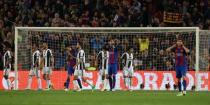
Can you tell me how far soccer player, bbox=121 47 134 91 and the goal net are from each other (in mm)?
619

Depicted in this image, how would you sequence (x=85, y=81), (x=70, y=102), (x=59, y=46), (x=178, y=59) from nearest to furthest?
(x=70, y=102)
(x=178, y=59)
(x=85, y=81)
(x=59, y=46)

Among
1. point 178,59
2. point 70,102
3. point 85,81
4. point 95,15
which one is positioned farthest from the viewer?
point 95,15

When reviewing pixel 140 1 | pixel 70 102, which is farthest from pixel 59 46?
pixel 70 102

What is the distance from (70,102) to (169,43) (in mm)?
11236

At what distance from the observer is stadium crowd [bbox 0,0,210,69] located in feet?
110

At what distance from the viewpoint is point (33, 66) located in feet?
97.6

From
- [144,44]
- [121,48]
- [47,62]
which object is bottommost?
[47,62]

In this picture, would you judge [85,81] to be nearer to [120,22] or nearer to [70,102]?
[120,22]

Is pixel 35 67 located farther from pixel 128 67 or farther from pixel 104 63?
pixel 128 67

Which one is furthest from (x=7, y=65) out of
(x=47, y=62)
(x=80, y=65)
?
(x=80, y=65)

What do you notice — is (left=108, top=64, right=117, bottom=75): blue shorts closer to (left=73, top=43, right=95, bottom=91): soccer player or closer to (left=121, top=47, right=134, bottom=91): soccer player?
(left=121, top=47, right=134, bottom=91): soccer player

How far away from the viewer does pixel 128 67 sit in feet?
98.2

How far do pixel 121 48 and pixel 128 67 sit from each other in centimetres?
125

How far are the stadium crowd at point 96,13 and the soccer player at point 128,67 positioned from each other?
11.3 ft
